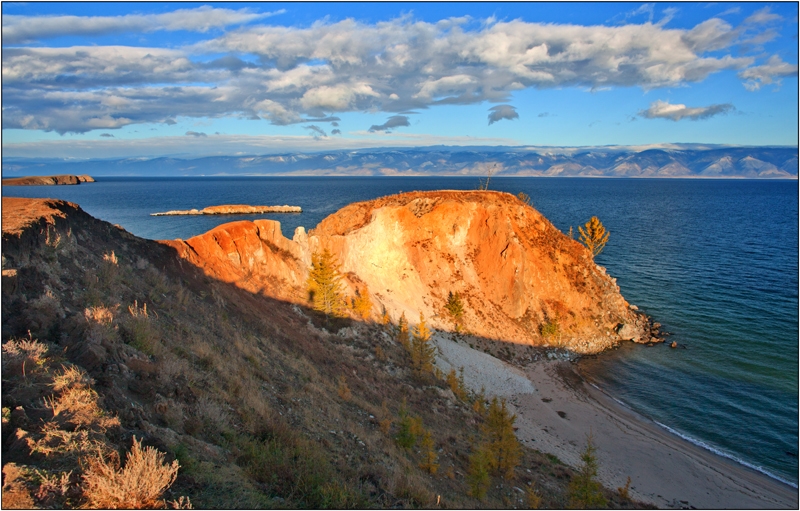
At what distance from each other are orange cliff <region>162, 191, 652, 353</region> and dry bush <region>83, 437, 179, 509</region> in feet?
96.9

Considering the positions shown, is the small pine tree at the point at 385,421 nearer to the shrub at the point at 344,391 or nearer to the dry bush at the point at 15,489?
the shrub at the point at 344,391

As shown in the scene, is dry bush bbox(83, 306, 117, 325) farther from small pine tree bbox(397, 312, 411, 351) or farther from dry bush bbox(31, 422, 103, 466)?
small pine tree bbox(397, 312, 411, 351)

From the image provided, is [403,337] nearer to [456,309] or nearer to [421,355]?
[421,355]

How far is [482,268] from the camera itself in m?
43.3

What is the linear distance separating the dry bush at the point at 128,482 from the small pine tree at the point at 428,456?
9703 millimetres

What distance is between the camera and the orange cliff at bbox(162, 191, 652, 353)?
1583 inches

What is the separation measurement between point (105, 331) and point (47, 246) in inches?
277

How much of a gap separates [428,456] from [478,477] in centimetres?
189

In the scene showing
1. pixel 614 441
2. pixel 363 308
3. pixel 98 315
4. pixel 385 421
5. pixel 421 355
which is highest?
pixel 98 315

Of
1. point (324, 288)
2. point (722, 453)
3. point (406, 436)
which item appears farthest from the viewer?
point (324, 288)

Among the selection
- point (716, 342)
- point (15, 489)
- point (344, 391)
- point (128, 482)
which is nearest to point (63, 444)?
point (15, 489)

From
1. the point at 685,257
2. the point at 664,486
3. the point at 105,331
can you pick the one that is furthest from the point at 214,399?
the point at 685,257

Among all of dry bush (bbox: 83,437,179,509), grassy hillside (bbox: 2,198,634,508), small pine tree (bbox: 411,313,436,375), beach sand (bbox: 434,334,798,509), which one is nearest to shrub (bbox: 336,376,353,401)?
grassy hillside (bbox: 2,198,634,508)

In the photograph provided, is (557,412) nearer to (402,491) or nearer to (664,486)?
(664,486)
